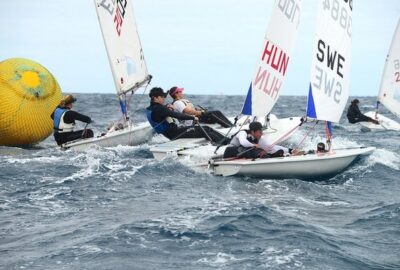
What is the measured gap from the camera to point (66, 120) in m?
13.4

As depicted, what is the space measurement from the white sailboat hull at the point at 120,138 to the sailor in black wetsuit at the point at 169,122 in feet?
4.61

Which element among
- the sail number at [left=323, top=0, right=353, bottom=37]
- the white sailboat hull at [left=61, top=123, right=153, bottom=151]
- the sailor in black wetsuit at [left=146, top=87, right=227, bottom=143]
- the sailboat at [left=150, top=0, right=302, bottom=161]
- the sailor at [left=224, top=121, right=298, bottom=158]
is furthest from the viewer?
the white sailboat hull at [left=61, top=123, right=153, bottom=151]

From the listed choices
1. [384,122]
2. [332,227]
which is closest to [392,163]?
[332,227]

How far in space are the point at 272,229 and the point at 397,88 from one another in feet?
49.0

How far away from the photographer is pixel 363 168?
39.1ft

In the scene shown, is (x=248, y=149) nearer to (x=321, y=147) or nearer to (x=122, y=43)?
(x=321, y=147)

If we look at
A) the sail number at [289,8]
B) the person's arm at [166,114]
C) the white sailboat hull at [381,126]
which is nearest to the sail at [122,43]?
the person's arm at [166,114]

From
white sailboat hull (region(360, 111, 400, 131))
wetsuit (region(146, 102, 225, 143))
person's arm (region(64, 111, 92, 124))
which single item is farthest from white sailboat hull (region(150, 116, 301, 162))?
white sailboat hull (region(360, 111, 400, 131))

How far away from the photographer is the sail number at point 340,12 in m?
10.9

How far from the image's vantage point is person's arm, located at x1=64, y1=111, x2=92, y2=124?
13.1 meters

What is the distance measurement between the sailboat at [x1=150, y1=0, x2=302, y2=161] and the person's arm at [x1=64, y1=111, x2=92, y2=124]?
1902mm

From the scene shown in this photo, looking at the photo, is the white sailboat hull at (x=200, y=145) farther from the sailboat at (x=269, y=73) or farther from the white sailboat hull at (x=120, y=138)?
the white sailboat hull at (x=120, y=138)

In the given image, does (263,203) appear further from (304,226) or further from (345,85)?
(345,85)

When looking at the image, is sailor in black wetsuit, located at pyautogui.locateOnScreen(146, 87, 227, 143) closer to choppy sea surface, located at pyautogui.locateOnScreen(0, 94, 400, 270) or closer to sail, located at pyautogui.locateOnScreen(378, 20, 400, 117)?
choppy sea surface, located at pyautogui.locateOnScreen(0, 94, 400, 270)
